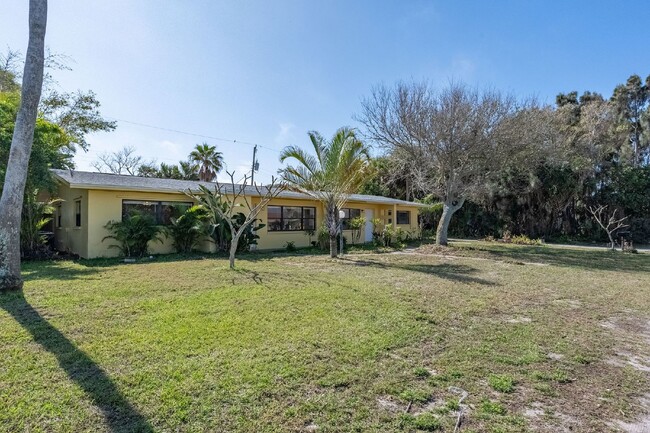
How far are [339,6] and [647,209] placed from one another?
22.4 meters

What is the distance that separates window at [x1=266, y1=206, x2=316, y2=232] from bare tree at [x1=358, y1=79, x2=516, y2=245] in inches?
177

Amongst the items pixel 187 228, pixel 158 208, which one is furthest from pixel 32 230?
pixel 187 228

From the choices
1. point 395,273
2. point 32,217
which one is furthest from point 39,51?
point 395,273

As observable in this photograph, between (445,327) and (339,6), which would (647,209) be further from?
(445,327)

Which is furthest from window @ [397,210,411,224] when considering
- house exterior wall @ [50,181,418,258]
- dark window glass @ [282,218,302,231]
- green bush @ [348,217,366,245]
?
house exterior wall @ [50,181,418,258]

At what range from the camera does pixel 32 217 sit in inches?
426

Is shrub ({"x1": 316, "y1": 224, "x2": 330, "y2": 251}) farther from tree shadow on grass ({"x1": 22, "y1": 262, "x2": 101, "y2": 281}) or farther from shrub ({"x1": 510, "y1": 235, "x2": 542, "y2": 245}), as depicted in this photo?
shrub ({"x1": 510, "y1": 235, "x2": 542, "y2": 245})

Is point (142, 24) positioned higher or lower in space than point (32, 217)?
higher

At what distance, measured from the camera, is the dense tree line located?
559 inches

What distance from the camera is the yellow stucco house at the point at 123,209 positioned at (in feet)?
37.3

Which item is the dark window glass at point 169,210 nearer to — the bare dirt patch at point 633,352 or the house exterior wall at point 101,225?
the house exterior wall at point 101,225

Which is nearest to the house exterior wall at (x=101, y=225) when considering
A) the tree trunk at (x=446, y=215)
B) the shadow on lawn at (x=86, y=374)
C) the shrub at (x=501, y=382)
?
the tree trunk at (x=446, y=215)

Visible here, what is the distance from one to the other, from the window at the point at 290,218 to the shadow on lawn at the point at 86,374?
10311 millimetres

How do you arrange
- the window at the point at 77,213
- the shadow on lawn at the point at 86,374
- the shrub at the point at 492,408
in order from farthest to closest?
the window at the point at 77,213 → the shrub at the point at 492,408 → the shadow on lawn at the point at 86,374
